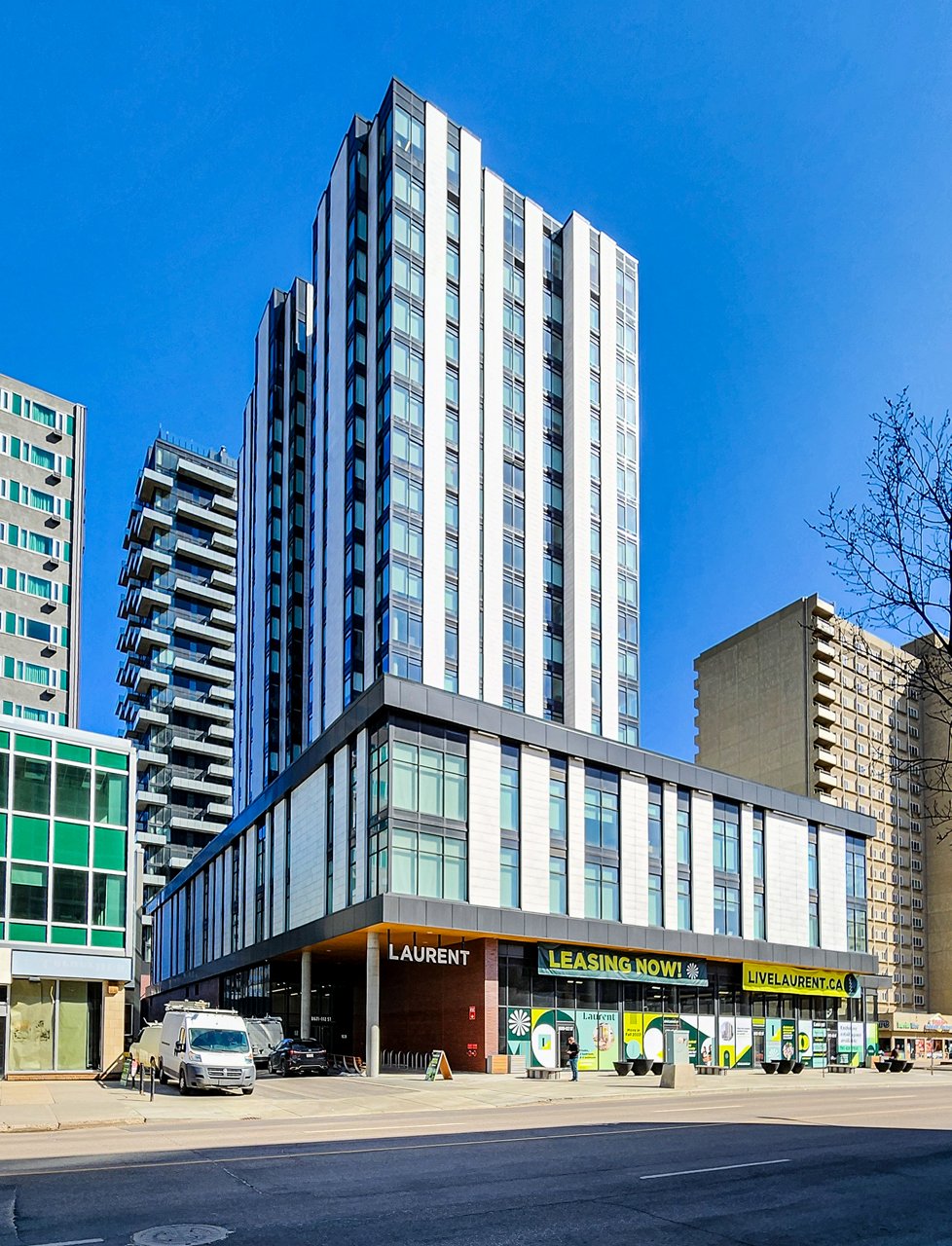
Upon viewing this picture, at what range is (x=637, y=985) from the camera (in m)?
57.8

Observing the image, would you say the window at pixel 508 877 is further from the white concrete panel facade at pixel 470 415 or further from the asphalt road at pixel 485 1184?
the asphalt road at pixel 485 1184

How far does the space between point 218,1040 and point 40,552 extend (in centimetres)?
5293

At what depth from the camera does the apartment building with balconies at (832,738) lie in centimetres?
11675

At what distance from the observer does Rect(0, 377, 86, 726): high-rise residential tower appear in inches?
3044

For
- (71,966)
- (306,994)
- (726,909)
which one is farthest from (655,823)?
(71,966)

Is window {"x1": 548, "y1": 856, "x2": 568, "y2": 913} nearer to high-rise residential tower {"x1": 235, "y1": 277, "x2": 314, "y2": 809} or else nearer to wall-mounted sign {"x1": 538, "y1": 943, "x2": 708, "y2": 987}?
wall-mounted sign {"x1": 538, "y1": 943, "x2": 708, "y2": 987}

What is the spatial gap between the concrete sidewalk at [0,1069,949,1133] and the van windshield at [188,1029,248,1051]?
1231 mm

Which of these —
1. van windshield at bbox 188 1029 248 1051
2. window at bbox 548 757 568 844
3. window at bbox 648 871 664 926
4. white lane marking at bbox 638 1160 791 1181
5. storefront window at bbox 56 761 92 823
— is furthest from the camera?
window at bbox 648 871 664 926

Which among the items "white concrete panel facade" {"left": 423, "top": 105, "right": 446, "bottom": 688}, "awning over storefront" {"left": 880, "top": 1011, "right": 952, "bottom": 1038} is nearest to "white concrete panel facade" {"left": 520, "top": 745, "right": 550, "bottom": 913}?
"white concrete panel facade" {"left": 423, "top": 105, "right": 446, "bottom": 688}

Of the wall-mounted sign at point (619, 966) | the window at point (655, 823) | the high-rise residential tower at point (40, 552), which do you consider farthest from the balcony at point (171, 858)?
the window at point (655, 823)

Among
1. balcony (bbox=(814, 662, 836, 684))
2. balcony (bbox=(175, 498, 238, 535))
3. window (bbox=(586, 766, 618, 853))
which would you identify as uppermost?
balcony (bbox=(175, 498, 238, 535))

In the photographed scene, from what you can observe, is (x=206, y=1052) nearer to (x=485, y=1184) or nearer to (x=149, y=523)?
(x=485, y=1184)

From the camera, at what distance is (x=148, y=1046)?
3903cm

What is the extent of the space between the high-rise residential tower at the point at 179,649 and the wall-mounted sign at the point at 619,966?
74.2 meters
